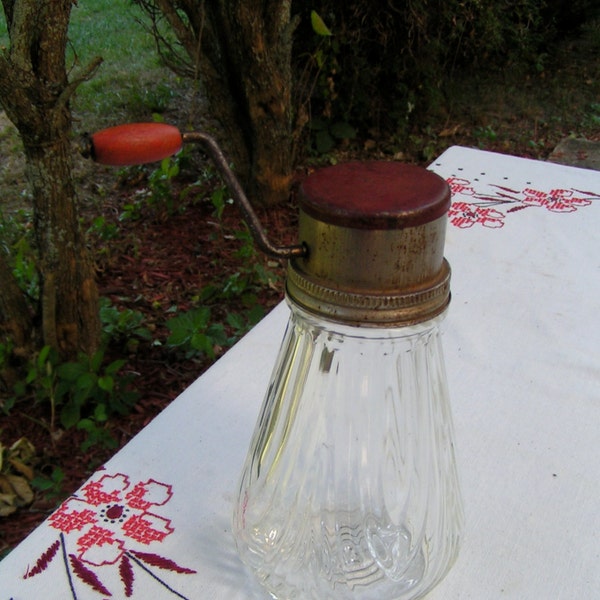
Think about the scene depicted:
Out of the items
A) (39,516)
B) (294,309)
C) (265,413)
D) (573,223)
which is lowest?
(39,516)

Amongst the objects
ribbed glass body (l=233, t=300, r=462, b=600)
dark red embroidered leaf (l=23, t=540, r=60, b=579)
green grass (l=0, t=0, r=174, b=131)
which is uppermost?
ribbed glass body (l=233, t=300, r=462, b=600)

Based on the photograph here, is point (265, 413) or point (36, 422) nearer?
point (265, 413)

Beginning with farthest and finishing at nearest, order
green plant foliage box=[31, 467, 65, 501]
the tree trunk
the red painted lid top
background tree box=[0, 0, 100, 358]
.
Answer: the tree trunk → green plant foliage box=[31, 467, 65, 501] → background tree box=[0, 0, 100, 358] → the red painted lid top

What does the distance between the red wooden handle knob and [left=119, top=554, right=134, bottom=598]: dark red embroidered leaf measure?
1.15ft

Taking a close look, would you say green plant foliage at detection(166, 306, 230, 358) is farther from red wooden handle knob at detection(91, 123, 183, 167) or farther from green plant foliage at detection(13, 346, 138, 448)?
red wooden handle knob at detection(91, 123, 183, 167)

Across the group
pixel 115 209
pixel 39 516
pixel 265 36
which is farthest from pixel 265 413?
pixel 115 209

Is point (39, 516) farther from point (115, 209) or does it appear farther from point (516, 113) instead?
point (516, 113)

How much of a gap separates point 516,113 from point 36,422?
9.26ft

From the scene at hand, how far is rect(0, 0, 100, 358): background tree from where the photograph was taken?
0.93 metres

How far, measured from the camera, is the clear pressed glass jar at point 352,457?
460 mm

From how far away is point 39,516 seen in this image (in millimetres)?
1118

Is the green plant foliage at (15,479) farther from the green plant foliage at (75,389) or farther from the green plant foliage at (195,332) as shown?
the green plant foliage at (195,332)

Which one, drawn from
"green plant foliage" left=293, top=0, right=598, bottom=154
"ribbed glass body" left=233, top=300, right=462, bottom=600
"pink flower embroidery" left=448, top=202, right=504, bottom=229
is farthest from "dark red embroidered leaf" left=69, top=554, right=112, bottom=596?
"green plant foliage" left=293, top=0, right=598, bottom=154

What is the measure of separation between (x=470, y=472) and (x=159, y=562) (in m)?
→ 0.32
